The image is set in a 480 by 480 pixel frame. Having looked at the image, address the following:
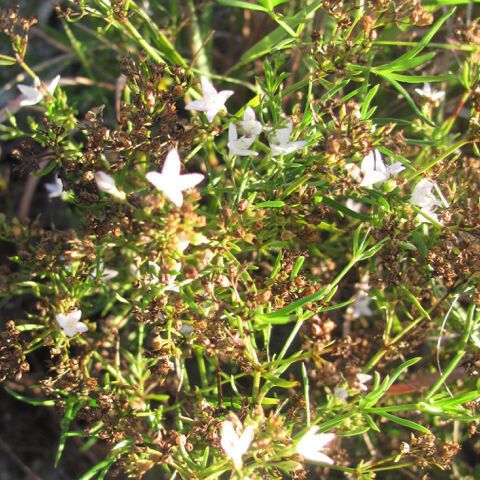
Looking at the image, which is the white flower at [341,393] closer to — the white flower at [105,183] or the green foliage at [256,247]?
the green foliage at [256,247]

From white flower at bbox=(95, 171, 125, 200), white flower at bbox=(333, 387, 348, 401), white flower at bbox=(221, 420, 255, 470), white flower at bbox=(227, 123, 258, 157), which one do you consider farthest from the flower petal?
white flower at bbox=(333, 387, 348, 401)

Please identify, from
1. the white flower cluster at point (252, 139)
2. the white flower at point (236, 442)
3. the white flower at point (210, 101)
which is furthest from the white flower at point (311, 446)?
the white flower at point (210, 101)

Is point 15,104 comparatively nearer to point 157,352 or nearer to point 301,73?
point 301,73

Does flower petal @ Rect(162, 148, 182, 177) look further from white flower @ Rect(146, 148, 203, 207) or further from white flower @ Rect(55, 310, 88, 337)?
white flower @ Rect(55, 310, 88, 337)

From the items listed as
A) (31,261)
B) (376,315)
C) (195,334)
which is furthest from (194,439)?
(376,315)

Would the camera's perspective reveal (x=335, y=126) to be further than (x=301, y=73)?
No
